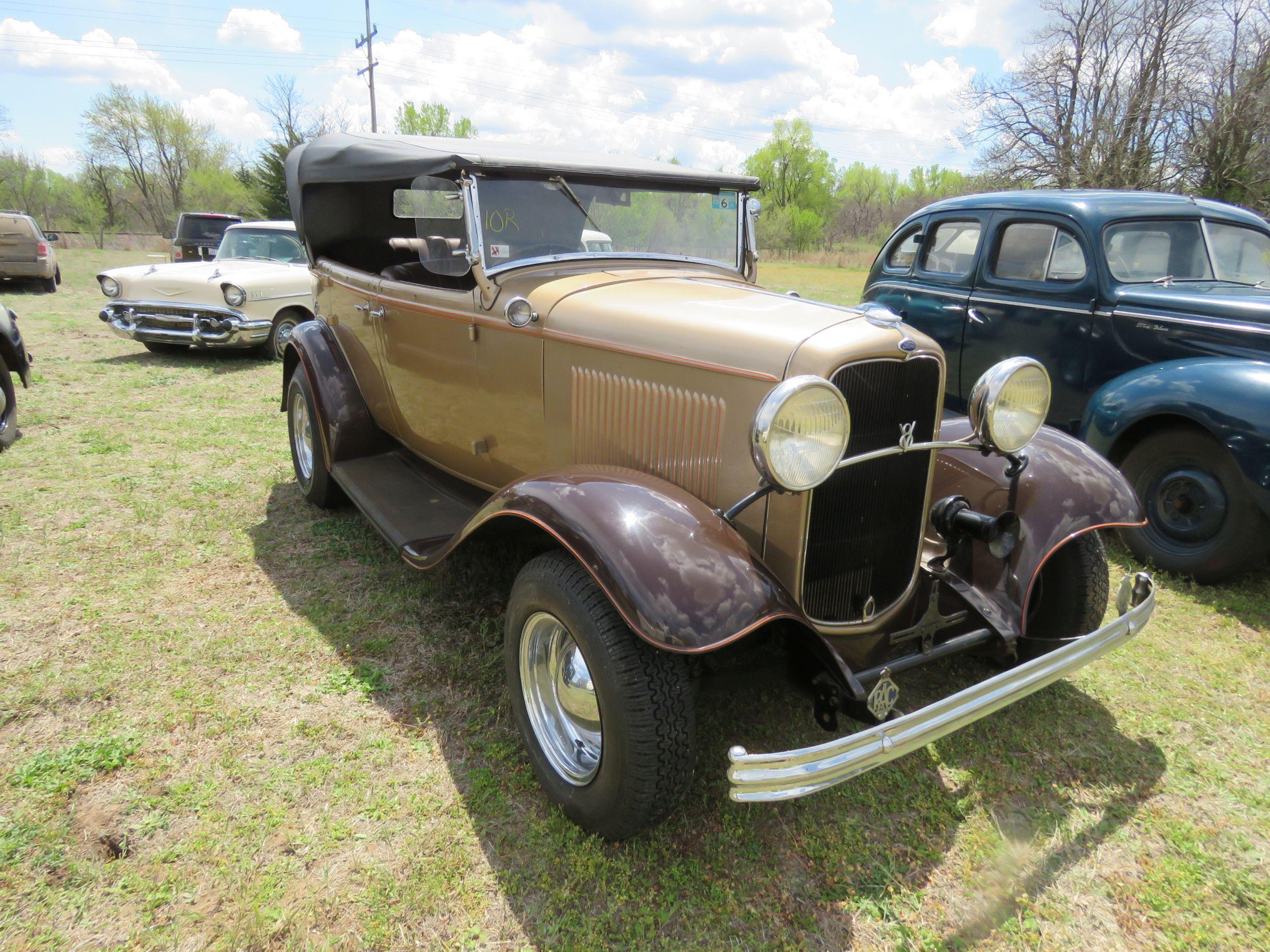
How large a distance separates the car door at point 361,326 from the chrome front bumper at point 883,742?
3.11 m

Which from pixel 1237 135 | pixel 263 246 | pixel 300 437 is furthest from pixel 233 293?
pixel 1237 135

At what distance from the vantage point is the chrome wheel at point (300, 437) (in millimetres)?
4789

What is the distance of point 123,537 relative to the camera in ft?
14.3

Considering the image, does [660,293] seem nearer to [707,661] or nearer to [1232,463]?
[707,661]

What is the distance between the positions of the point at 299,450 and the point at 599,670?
11.8 feet

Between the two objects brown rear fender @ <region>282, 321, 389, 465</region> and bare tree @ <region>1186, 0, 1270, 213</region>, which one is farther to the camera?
bare tree @ <region>1186, 0, 1270, 213</region>

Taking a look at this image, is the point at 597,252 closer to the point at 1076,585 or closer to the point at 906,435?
the point at 906,435

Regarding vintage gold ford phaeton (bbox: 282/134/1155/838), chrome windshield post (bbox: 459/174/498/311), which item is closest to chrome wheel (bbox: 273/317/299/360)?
vintage gold ford phaeton (bbox: 282/134/1155/838)

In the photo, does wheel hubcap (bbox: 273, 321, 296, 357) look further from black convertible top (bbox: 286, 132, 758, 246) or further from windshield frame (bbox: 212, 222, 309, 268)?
black convertible top (bbox: 286, 132, 758, 246)

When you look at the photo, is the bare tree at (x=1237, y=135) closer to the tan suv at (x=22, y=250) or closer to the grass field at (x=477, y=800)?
the grass field at (x=477, y=800)

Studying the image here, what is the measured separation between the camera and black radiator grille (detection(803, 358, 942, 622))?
2.35 metres

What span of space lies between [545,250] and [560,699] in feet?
6.09

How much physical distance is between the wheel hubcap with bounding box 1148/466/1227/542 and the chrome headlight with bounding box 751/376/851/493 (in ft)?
10.2

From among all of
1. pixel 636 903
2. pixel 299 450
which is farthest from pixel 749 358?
pixel 299 450
